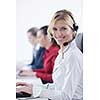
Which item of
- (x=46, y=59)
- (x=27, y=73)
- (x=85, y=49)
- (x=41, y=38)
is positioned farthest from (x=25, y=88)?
(x=85, y=49)

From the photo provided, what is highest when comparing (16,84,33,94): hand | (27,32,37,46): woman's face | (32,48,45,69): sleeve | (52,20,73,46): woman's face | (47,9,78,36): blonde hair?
(47,9,78,36): blonde hair

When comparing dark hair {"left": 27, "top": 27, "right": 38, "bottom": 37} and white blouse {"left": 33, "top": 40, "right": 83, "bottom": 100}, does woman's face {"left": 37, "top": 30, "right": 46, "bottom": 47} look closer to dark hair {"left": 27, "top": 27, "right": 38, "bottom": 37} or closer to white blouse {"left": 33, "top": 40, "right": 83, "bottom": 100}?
dark hair {"left": 27, "top": 27, "right": 38, "bottom": 37}

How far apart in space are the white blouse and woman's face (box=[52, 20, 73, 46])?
51mm

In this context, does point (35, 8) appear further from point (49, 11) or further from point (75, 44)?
point (75, 44)

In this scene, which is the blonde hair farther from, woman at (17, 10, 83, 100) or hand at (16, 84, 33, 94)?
hand at (16, 84, 33, 94)

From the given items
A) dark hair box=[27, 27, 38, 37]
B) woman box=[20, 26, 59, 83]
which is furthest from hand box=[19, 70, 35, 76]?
dark hair box=[27, 27, 38, 37]

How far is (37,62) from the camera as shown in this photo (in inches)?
74.6

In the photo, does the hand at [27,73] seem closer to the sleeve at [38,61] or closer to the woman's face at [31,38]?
the sleeve at [38,61]

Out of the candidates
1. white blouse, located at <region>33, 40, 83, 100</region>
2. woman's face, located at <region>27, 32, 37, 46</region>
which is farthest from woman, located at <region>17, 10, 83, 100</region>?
woman's face, located at <region>27, 32, 37, 46</region>

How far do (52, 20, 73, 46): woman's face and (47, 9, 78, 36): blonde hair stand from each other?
0.02 metres

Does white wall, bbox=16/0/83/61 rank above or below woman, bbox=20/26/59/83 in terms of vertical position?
above

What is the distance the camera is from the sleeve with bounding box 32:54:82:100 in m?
1.88

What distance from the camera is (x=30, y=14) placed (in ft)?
6.15

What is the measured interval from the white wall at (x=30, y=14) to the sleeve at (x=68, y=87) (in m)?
0.26
